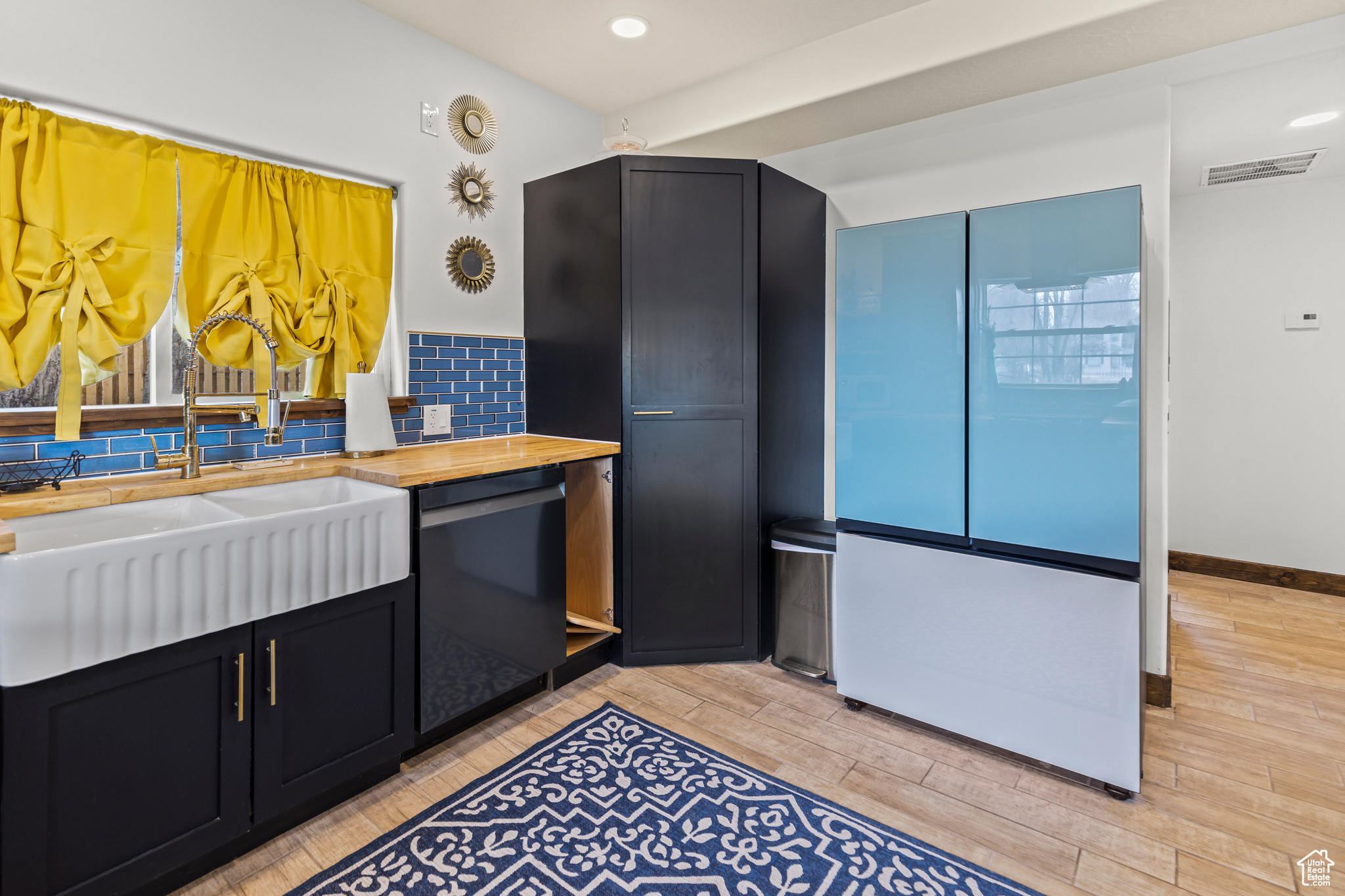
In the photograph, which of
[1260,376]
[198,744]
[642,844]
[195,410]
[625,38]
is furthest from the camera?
[1260,376]

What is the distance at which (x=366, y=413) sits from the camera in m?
2.42

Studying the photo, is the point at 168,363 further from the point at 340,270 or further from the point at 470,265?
the point at 470,265

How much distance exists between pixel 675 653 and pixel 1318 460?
4058mm

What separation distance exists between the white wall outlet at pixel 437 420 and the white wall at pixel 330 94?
350 mm

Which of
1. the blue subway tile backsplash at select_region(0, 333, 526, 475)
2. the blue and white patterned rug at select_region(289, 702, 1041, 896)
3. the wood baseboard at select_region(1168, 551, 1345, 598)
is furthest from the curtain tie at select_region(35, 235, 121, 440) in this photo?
the wood baseboard at select_region(1168, 551, 1345, 598)

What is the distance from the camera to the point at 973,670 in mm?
2221

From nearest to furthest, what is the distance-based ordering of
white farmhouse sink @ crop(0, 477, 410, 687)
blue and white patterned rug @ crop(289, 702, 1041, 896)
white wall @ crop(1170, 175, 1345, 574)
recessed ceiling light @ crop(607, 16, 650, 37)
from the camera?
1. white farmhouse sink @ crop(0, 477, 410, 687)
2. blue and white patterned rug @ crop(289, 702, 1041, 896)
3. recessed ceiling light @ crop(607, 16, 650, 37)
4. white wall @ crop(1170, 175, 1345, 574)

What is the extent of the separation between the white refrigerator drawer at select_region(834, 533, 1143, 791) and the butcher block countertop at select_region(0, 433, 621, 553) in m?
1.21

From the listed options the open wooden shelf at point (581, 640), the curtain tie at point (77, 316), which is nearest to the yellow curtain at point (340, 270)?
the curtain tie at point (77, 316)

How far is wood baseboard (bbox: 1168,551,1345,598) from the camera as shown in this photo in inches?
152

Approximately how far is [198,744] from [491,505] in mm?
1015

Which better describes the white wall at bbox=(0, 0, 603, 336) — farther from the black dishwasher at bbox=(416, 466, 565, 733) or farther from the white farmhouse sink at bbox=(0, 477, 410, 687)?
the white farmhouse sink at bbox=(0, 477, 410, 687)

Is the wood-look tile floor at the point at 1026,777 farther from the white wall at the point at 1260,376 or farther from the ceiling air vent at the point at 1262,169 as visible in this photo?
the ceiling air vent at the point at 1262,169

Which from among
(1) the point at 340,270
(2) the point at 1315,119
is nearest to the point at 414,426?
(1) the point at 340,270
